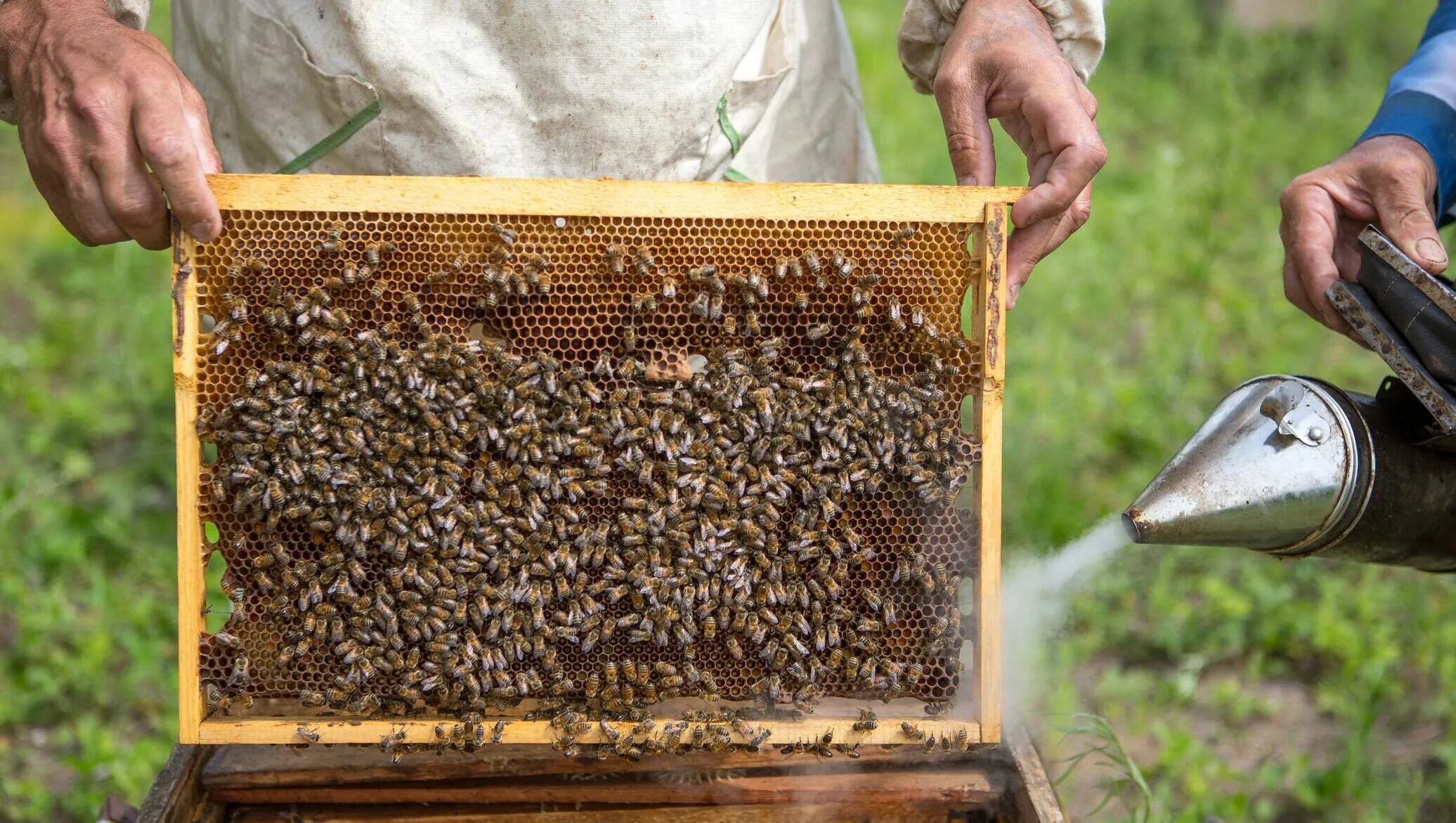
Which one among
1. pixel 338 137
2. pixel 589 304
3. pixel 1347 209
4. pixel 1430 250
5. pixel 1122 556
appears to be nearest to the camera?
pixel 589 304

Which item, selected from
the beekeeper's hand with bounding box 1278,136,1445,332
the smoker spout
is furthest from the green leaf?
the beekeeper's hand with bounding box 1278,136,1445,332

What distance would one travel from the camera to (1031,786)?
10.5ft

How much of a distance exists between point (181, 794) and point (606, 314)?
72.7 inches

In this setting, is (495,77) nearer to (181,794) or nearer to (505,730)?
(505,730)

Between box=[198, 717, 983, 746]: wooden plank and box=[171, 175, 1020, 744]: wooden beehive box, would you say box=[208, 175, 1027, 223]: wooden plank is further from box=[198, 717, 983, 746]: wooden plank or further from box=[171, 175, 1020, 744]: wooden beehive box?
box=[198, 717, 983, 746]: wooden plank

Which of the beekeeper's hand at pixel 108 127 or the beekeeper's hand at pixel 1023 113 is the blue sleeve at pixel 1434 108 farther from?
the beekeeper's hand at pixel 108 127

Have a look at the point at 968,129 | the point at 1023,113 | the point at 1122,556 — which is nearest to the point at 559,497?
the point at 968,129

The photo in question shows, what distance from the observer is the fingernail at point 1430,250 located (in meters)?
3.34

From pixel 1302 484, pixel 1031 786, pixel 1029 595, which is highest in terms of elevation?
pixel 1302 484

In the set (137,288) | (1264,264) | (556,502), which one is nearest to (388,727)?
(556,502)

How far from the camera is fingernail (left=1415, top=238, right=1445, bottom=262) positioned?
131 inches

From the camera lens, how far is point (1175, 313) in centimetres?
872

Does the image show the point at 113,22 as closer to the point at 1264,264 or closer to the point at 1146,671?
the point at 1146,671

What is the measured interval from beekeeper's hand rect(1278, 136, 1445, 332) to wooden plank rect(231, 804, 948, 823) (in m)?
2.13
